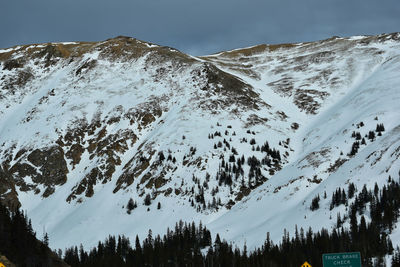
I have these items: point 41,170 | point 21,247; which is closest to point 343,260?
point 21,247

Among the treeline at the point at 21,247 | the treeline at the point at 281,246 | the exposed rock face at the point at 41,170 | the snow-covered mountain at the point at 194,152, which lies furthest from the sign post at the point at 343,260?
the exposed rock face at the point at 41,170

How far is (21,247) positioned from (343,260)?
4133 centimetres

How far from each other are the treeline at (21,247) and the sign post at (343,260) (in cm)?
3610

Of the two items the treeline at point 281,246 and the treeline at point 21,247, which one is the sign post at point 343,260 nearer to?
the treeline at point 21,247

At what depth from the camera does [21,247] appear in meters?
56.0

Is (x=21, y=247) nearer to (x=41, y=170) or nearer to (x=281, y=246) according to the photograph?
(x=281, y=246)

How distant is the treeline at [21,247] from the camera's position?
53312 mm

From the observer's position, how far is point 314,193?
10494 centimetres

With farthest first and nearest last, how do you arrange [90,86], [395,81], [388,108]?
[90,86] → [395,81] → [388,108]

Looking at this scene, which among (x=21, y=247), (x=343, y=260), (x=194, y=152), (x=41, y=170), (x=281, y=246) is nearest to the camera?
(x=343, y=260)

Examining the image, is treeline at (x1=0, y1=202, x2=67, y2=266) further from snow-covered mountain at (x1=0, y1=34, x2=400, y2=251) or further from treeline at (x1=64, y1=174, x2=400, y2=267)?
treeline at (x1=64, y1=174, x2=400, y2=267)

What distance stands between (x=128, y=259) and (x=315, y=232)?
138 feet

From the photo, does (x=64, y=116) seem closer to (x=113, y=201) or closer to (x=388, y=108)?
(x=113, y=201)

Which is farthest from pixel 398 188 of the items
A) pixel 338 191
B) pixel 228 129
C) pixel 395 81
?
pixel 395 81
